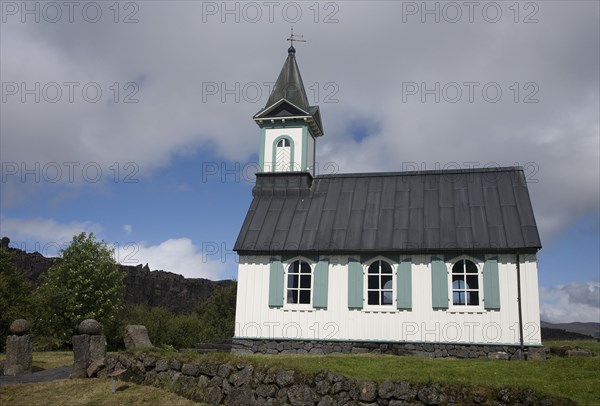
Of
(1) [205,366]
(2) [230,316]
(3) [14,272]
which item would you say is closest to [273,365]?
(1) [205,366]

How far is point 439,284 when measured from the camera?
18.8 metres

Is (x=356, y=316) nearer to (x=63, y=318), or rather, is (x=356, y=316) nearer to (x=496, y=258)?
(x=496, y=258)

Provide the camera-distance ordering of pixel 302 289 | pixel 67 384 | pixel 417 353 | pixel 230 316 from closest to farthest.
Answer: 1. pixel 67 384
2. pixel 417 353
3. pixel 302 289
4. pixel 230 316

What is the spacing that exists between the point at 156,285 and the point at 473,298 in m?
25.1

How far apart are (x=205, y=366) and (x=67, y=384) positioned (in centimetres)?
403

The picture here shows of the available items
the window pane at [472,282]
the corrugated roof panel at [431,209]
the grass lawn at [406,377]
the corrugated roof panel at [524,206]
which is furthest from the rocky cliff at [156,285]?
the corrugated roof panel at [524,206]

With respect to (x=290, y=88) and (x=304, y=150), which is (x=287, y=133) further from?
(x=290, y=88)

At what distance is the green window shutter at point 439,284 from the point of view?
18672 millimetres

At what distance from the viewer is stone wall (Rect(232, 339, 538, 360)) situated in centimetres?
1812

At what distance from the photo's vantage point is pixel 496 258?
1862cm

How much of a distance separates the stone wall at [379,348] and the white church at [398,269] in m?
0.04

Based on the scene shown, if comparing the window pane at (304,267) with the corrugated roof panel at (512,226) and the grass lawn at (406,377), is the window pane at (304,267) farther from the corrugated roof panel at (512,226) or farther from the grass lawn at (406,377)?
the corrugated roof panel at (512,226)

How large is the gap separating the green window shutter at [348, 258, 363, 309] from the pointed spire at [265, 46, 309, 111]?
772cm

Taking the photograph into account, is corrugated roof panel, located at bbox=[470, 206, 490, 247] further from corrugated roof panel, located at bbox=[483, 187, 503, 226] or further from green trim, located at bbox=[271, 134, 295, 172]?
green trim, located at bbox=[271, 134, 295, 172]
